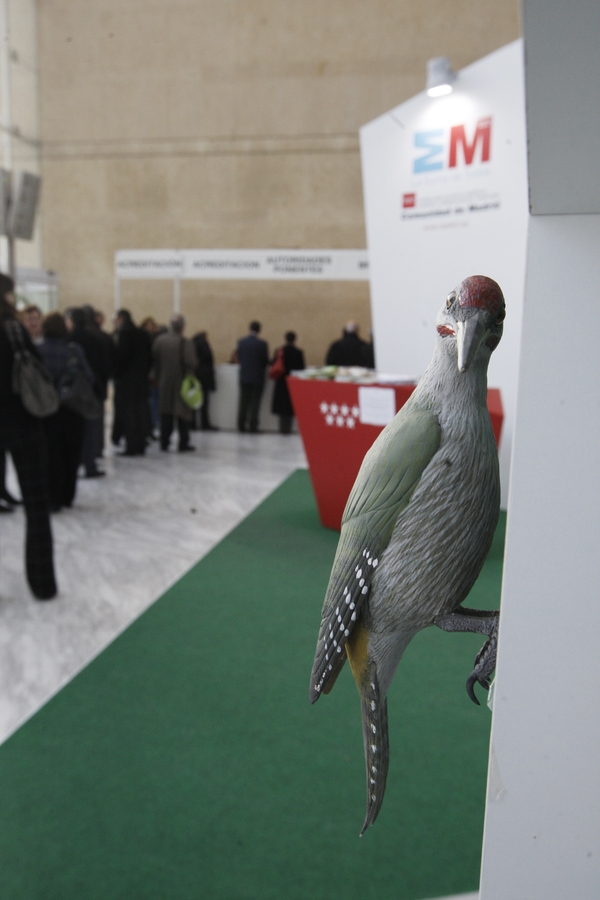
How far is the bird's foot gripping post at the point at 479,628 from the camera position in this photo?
61 cm

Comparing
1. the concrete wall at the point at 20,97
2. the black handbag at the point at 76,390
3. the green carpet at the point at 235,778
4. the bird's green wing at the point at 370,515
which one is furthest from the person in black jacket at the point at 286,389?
the bird's green wing at the point at 370,515

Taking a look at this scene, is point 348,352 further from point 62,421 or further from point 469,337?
point 469,337

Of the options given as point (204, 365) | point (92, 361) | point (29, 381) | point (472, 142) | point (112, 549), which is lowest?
point (112, 549)

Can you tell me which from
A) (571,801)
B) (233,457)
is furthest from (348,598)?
(233,457)

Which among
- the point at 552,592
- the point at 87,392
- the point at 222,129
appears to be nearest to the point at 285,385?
the point at 222,129

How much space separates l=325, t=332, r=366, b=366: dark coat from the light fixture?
17.2 feet

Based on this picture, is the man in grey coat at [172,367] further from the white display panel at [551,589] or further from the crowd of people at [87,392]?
the white display panel at [551,589]

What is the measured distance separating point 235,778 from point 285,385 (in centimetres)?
934

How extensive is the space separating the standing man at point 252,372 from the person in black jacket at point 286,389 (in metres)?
0.27

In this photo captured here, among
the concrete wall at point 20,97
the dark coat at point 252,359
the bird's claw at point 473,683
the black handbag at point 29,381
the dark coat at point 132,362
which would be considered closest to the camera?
the bird's claw at point 473,683

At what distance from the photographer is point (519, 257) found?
553 cm

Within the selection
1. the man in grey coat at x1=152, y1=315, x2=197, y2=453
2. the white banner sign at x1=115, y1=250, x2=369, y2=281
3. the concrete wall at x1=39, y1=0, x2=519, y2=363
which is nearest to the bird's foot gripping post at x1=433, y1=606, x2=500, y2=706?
the man in grey coat at x1=152, y1=315, x2=197, y2=453

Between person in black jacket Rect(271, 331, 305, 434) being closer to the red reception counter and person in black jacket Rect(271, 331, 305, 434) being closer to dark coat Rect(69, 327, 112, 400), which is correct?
dark coat Rect(69, 327, 112, 400)

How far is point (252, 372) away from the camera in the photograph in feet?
38.1
